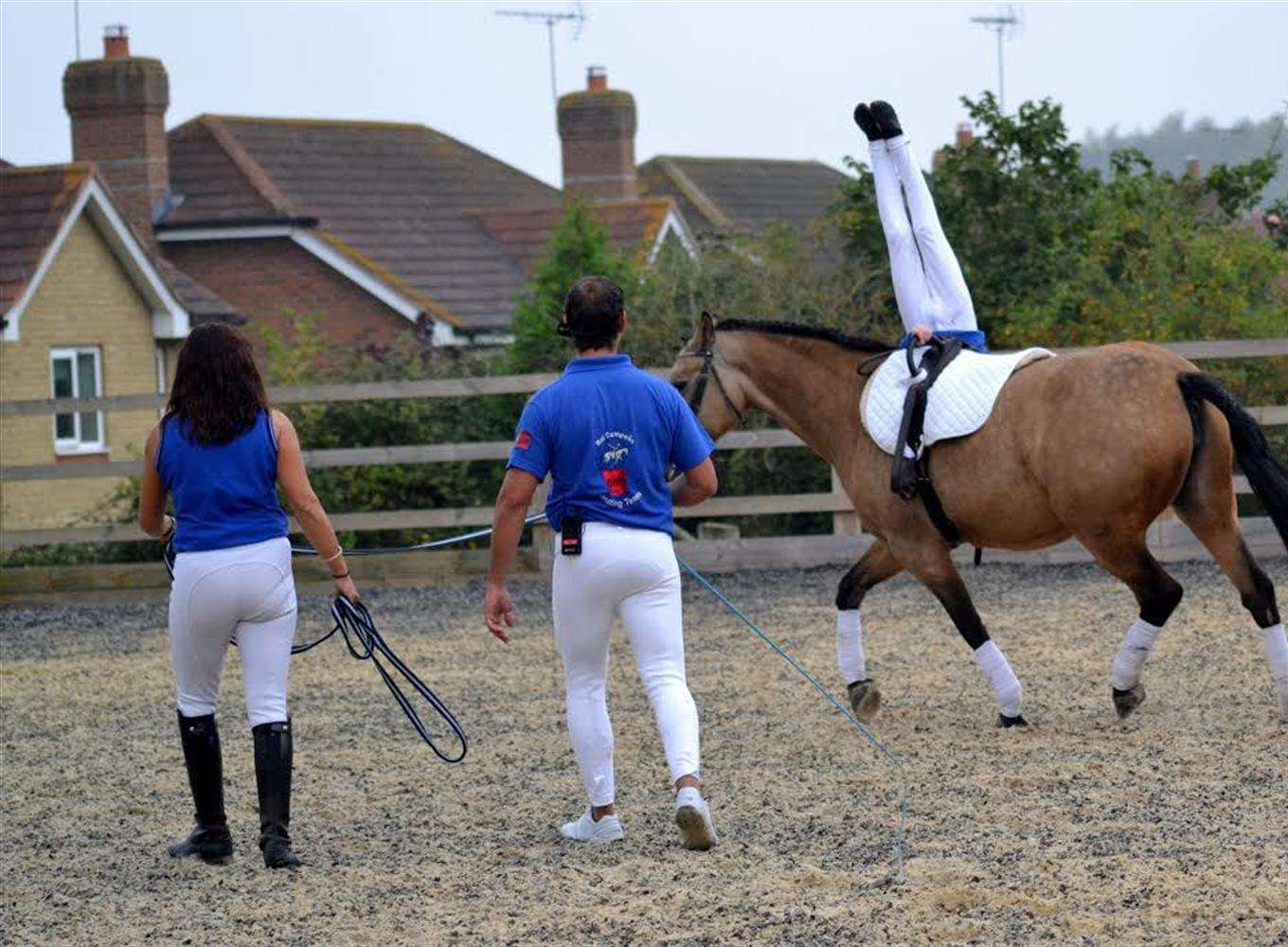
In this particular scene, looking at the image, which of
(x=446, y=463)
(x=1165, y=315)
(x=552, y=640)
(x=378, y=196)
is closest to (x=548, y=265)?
(x=446, y=463)

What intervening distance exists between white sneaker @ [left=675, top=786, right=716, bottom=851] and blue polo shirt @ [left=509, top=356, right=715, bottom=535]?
81cm

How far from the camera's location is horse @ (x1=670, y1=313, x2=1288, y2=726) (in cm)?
793

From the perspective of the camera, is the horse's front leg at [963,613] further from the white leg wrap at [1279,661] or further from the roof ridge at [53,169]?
the roof ridge at [53,169]

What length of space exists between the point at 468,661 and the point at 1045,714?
144 inches

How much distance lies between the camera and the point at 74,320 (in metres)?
27.0

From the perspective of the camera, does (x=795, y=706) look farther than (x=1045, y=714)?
Yes

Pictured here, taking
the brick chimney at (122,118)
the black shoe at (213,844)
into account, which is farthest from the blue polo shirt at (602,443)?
the brick chimney at (122,118)

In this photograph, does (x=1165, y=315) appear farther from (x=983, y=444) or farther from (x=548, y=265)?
(x=983, y=444)

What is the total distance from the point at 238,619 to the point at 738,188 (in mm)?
42509

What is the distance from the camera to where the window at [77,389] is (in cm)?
2644

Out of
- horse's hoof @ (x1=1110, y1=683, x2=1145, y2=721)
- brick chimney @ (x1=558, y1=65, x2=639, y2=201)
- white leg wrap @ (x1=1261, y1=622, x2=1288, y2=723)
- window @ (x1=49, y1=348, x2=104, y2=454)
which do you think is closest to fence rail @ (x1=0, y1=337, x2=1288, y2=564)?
horse's hoof @ (x1=1110, y1=683, x2=1145, y2=721)

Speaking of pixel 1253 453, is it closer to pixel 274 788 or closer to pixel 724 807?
pixel 724 807

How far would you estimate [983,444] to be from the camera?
8266 millimetres

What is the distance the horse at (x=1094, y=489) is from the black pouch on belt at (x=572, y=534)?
2.52 metres
